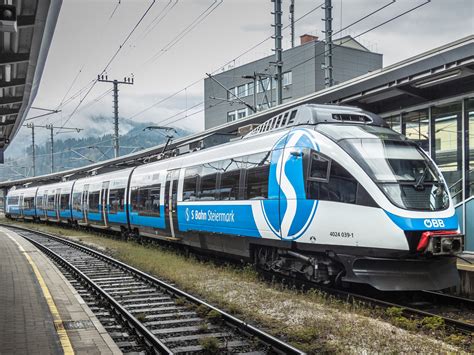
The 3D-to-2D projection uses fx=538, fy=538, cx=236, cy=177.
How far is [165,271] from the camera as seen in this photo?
521 inches

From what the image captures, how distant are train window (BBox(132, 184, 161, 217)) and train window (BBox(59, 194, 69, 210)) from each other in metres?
14.4

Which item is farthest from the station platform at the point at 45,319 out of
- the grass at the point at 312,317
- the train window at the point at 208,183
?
the train window at the point at 208,183

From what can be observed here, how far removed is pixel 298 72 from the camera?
47.1 meters

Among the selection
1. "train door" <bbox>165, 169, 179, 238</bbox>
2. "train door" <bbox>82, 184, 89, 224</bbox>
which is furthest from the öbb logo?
"train door" <bbox>82, 184, 89, 224</bbox>

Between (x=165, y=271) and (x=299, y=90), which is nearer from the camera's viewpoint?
(x=165, y=271)

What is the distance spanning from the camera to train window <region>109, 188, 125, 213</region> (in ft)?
73.6

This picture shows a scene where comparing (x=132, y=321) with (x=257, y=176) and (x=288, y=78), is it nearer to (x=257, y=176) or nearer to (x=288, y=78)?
(x=257, y=176)

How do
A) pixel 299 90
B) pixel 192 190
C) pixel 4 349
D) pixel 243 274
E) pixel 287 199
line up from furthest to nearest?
pixel 299 90 → pixel 192 190 → pixel 243 274 → pixel 287 199 → pixel 4 349

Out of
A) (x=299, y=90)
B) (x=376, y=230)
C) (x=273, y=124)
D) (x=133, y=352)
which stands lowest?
(x=133, y=352)

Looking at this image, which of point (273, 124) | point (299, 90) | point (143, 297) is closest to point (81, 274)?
point (143, 297)

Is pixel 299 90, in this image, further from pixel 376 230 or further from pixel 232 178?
pixel 376 230

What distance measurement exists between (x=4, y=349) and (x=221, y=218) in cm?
687

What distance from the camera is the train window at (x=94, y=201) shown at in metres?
26.8

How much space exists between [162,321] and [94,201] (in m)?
19.8
